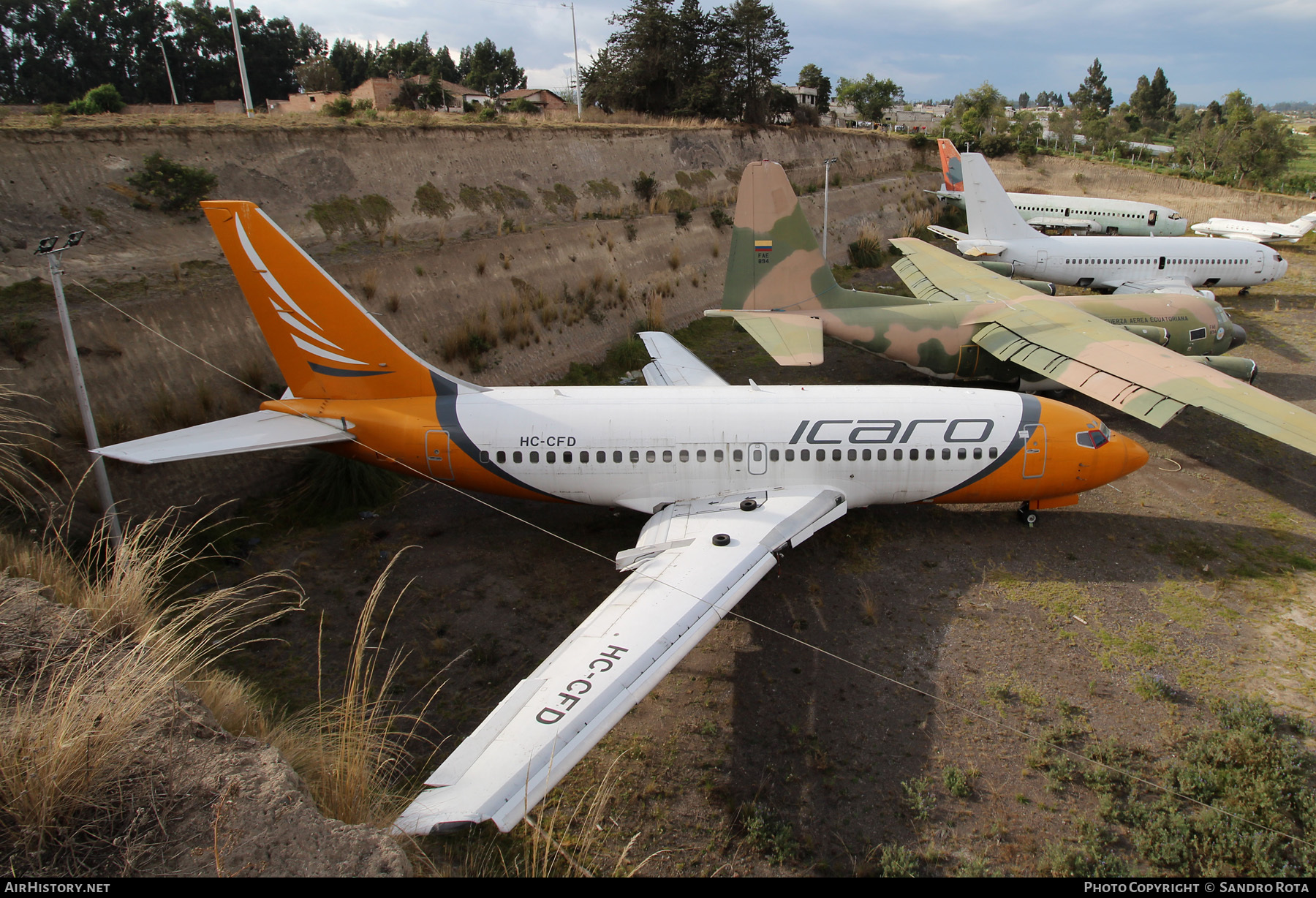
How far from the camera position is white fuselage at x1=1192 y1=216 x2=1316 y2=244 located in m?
43.7

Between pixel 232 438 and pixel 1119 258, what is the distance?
38.1 m

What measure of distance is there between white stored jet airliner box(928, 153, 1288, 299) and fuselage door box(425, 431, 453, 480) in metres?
31.0

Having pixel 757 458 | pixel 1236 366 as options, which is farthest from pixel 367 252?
pixel 1236 366

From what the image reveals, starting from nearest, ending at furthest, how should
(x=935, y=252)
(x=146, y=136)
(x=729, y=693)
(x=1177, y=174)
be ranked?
1. (x=729, y=693)
2. (x=146, y=136)
3. (x=935, y=252)
4. (x=1177, y=174)

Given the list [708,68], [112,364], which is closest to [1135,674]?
[112,364]

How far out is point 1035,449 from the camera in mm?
14477

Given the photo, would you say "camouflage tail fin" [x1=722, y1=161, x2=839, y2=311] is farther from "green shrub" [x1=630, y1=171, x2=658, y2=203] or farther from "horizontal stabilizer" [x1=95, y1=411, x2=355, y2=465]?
"green shrub" [x1=630, y1=171, x2=658, y2=203]

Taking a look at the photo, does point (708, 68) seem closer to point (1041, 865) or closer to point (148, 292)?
point (148, 292)

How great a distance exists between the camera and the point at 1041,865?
7984mm

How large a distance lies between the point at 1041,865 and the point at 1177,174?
244 feet

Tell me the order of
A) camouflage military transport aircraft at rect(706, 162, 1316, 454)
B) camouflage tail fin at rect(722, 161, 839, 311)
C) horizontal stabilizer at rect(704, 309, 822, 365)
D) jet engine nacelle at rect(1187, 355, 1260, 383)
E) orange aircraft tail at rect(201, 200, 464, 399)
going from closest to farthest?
1. orange aircraft tail at rect(201, 200, 464, 399)
2. jet engine nacelle at rect(1187, 355, 1260, 383)
3. horizontal stabilizer at rect(704, 309, 822, 365)
4. camouflage military transport aircraft at rect(706, 162, 1316, 454)
5. camouflage tail fin at rect(722, 161, 839, 311)

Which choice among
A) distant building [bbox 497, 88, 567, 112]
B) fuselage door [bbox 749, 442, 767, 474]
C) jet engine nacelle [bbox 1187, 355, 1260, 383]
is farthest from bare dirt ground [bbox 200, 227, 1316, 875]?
distant building [bbox 497, 88, 567, 112]

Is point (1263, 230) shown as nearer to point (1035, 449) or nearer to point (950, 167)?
point (950, 167)

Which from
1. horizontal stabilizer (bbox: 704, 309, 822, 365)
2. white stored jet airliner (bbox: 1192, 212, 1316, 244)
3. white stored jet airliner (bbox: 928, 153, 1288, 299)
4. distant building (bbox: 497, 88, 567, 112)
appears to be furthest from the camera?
distant building (bbox: 497, 88, 567, 112)
